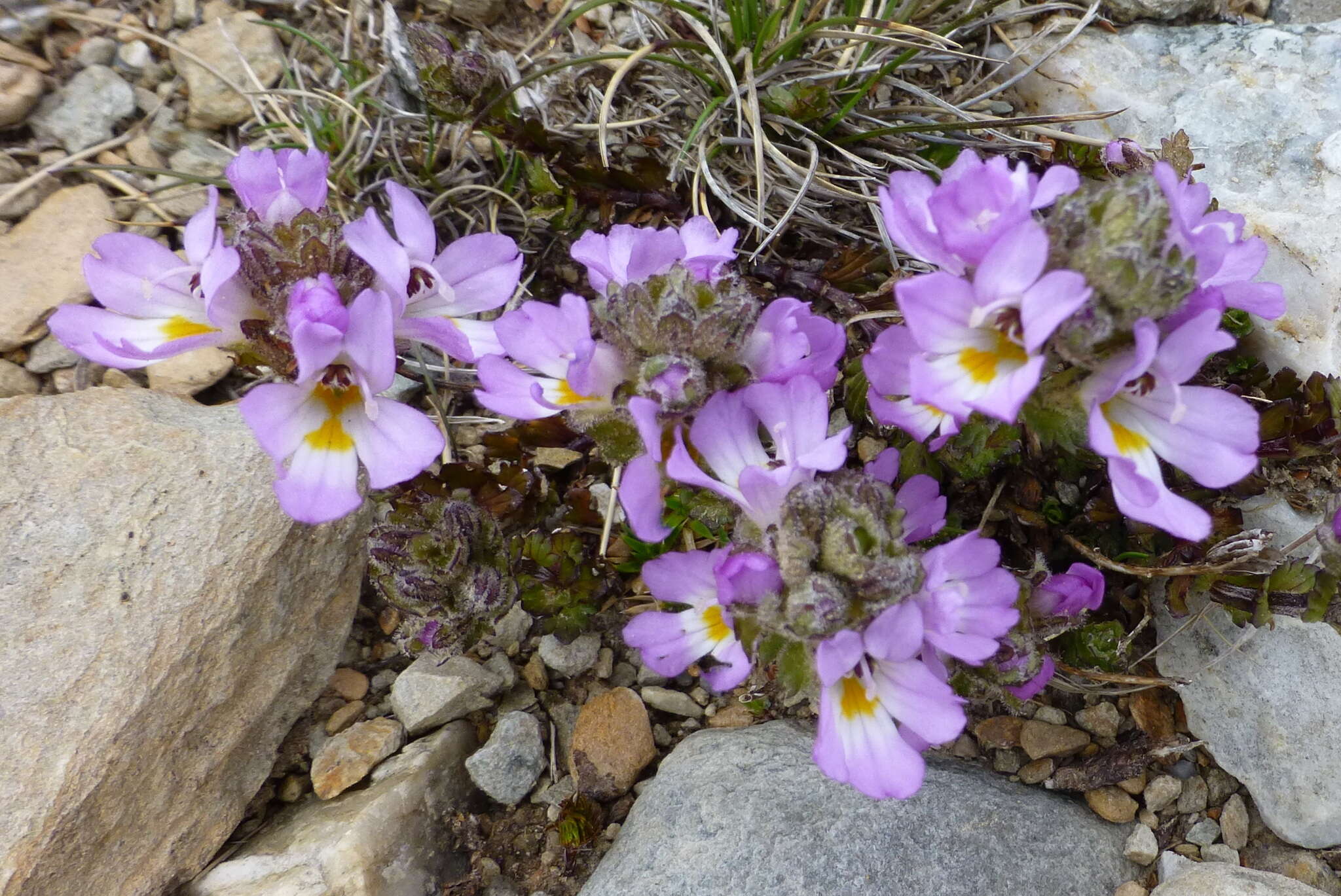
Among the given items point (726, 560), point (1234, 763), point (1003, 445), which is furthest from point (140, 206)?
point (1234, 763)

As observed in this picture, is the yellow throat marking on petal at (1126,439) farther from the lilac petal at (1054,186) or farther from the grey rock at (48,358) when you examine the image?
the grey rock at (48,358)

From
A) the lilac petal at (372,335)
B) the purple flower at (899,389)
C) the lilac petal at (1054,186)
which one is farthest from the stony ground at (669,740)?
the lilac petal at (1054,186)

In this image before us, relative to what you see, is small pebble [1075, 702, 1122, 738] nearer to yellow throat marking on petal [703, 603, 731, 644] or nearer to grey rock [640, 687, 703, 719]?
grey rock [640, 687, 703, 719]

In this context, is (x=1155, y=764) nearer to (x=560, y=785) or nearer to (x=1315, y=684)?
(x=1315, y=684)

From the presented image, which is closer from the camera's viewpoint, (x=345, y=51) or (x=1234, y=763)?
(x=1234, y=763)

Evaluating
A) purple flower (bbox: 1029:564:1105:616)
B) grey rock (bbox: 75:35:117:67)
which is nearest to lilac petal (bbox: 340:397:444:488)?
purple flower (bbox: 1029:564:1105:616)

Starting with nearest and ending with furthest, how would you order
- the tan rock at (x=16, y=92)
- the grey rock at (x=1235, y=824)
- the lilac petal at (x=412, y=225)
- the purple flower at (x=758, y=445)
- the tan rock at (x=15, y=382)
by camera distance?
the purple flower at (x=758, y=445) → the lilac petal at (x=412, y=225) → the grey rock at (x=1235, y=824) → the tan rock at (x=15, y=382) → the tan rock at (x=16, y=92)
